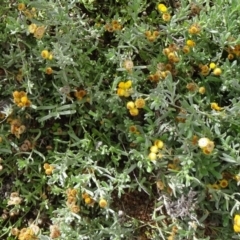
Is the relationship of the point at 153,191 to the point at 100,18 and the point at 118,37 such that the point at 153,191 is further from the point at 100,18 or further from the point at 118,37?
the point at 100,18

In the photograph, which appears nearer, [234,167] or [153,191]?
[234,167]

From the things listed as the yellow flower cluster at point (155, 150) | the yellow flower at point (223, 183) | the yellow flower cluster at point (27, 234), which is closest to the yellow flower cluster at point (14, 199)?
the yellow flower cluster at point (27, 234)

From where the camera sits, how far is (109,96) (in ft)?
9.03

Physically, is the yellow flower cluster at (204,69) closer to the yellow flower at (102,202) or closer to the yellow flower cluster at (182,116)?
the yellow flower cluster at (182,116)

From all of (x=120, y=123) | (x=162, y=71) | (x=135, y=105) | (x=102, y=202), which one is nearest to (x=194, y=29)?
(x=162, y=71)

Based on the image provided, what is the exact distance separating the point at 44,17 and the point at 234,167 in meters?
1.36

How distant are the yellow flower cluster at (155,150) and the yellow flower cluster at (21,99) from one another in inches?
27.7

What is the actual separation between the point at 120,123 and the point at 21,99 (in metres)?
0.58

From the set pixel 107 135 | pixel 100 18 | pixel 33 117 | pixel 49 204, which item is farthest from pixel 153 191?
pixel 100 18

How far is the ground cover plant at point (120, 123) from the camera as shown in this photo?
8.45 ft

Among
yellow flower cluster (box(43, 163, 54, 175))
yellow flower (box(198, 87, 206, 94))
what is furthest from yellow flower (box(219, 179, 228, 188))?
yellow flower cluster (box(43, 163, 54, 175))

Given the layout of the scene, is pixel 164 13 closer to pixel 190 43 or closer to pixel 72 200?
pixel 190 43

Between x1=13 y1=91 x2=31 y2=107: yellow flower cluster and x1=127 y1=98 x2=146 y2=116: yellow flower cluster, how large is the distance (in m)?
0.54

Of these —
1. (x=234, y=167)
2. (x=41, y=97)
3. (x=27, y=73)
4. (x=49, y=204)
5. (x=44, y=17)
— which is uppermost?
(x=44, y=17)
